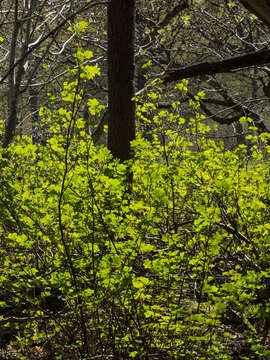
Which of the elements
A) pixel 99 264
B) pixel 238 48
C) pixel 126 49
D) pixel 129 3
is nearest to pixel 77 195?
pixel 99 264

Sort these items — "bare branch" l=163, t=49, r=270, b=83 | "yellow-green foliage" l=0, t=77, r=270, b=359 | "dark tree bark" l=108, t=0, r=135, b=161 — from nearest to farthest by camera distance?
"yellow-green foliage" l=0, t=77, r=270, b=359, "bare branch" l=163, t=49, r=270, b=83, "dark tree bark" l=108, t=0, r=135, b=161

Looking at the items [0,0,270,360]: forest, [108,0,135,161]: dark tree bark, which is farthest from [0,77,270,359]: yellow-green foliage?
[108,0,135,161]: dark tree bark

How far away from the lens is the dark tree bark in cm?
423

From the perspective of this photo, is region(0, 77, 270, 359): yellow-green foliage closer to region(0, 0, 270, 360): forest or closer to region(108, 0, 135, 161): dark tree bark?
region(0, 0, 270, 360): forest

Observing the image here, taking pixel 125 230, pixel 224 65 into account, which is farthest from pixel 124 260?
pixel 224 65

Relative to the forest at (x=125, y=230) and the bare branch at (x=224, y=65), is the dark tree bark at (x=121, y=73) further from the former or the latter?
the bare branch at (x=224, y=65)

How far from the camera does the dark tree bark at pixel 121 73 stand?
423 centimetres

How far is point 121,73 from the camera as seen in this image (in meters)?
4.26

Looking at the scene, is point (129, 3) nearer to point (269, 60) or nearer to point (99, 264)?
point (269, 60)

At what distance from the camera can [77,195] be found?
9.58 ft

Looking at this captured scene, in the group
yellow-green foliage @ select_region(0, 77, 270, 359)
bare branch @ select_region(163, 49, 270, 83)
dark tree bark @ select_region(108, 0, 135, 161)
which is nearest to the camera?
yellow-green foliage @ select_region(0, 77, 270, 359)

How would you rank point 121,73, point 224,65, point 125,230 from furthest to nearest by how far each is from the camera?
point 121,73, point 224,65, point 125,230

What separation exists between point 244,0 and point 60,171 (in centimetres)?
233

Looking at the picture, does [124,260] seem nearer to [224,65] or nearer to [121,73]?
[224,65]
